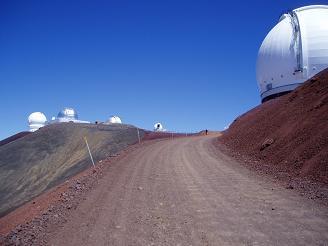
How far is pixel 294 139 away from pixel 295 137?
189 millimetres

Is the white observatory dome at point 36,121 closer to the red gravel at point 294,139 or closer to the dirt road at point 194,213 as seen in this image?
the red gravel at point 294,139

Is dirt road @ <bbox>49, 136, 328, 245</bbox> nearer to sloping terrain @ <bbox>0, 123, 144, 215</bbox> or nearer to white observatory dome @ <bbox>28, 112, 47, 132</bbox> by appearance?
sloping terrain @ <bbox>0, 123, 144, 215</bbox>

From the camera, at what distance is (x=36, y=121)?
79.6m

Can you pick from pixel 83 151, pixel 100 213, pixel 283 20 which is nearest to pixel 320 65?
pixel 283 20

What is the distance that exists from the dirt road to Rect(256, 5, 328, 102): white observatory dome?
20399mm

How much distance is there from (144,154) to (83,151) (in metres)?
14.6

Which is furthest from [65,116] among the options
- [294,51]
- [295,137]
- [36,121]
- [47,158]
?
[295,137]

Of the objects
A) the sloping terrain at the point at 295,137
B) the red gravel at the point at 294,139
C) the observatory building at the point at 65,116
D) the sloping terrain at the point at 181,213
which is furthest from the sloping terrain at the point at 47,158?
the observatory building at the point at 65,116

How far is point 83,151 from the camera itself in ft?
107

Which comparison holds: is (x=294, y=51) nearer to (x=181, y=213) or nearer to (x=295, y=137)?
(x=295, y=137)

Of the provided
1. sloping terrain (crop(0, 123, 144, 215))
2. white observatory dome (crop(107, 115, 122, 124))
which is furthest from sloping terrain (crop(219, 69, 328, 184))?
white observatory dome (crop(107, 115, 122, 124))

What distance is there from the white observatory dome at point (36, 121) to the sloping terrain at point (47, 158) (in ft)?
121

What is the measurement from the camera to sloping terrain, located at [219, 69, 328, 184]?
11.9 m

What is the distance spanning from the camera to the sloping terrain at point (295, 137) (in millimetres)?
11906
